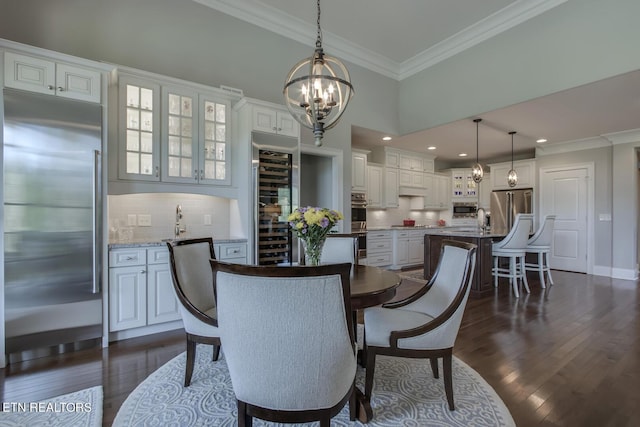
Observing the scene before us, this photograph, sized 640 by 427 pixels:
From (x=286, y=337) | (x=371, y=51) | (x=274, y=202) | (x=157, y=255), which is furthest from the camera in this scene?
(x=371, y=51)

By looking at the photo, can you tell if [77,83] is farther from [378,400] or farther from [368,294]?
[378,400]

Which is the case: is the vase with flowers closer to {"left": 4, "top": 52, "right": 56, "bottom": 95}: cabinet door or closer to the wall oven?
{"left": 4, "top": 52, "right": 56, "bottom": 95}: cabinet door

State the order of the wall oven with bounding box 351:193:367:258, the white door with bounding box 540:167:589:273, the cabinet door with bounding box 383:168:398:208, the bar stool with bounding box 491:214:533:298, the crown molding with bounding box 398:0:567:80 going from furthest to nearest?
1. the cabinet door with bounding box 383:168:398:208
2. the white door with bounding box 540:167:589:273
3. the wall oven with bounding box 351:193:367:258
4. the bar stool with bounding box 491:214:533:298
5. the crown molding with bounding box 398:0:567:80

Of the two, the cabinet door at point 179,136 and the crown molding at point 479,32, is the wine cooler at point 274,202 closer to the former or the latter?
the cabinet door at point 179,136

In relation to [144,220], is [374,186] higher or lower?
higher

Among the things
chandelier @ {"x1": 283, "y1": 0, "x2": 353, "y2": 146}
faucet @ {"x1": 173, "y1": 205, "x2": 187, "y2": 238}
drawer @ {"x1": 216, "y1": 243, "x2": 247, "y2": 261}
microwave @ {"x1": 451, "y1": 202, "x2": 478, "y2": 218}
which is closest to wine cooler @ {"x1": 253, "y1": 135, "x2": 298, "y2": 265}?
drawer @ {"x1": 216, "y1": 243, "x2": 247, "y2": 261}

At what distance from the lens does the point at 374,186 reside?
660cm

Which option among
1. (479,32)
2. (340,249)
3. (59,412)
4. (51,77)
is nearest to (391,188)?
(479,32)

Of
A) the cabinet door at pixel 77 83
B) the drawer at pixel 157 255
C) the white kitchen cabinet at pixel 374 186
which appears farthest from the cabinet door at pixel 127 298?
the white kitchen cabinet at pixel 374 186

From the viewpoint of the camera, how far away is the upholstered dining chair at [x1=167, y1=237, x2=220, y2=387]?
1951mm

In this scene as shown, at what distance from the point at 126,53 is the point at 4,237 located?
85.0 inches

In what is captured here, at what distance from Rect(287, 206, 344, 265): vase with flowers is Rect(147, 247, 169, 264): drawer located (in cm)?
159

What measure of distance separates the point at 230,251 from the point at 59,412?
180 cm

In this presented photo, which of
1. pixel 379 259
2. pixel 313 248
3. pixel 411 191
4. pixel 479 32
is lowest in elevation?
pixel 379 259
